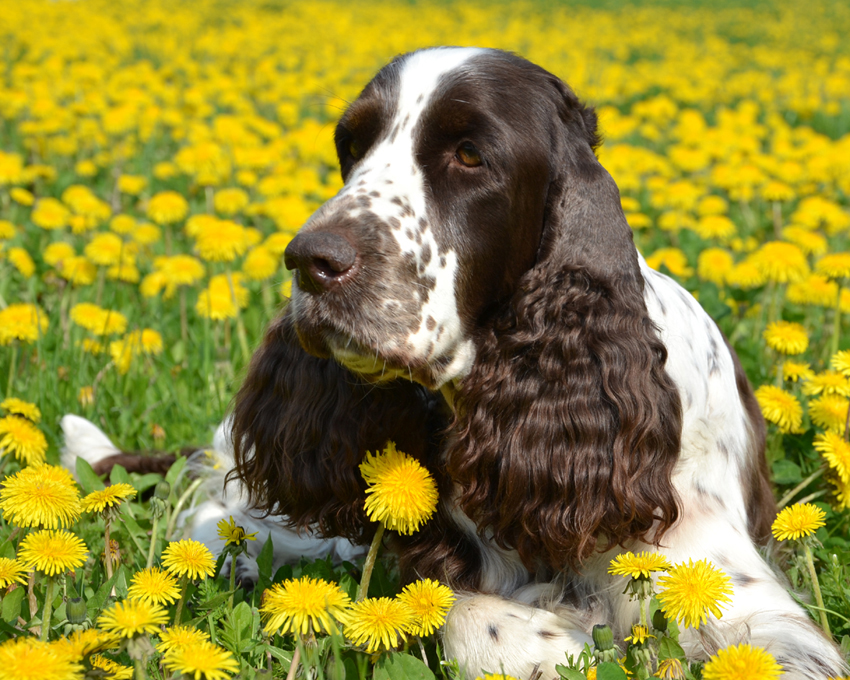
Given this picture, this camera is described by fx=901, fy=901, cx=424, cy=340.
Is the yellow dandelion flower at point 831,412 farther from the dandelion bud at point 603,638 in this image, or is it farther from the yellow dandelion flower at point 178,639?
the yellow dandelion flower at point 178,639

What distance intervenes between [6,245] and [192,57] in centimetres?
707

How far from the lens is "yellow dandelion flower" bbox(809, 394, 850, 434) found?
9.12 feet

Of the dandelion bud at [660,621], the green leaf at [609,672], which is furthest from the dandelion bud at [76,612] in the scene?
the dandelion bud at [660,621]

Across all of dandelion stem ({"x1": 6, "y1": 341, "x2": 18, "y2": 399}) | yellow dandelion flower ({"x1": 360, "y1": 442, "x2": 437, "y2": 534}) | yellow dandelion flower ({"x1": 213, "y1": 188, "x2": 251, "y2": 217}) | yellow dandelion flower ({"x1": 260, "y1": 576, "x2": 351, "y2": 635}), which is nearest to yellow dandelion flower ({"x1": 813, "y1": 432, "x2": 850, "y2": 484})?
yellow dandelion flower ({"x1": 360, "y1": 442, "x2": 437, "y2": 534})

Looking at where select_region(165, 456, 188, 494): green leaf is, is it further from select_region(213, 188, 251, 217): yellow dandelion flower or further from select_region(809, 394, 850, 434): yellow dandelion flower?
select_region(213, 188, 251, 217): yellow dandelion flower

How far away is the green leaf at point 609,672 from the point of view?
1748 millimetres

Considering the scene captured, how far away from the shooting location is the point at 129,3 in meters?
14.4

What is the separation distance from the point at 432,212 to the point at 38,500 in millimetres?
1090

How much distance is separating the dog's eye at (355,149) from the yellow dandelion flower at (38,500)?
111 centimetres

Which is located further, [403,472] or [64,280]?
[64,280]

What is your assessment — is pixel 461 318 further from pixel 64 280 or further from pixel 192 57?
pixel 192 57

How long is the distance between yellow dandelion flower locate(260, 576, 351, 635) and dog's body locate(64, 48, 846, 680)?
22.0 inches

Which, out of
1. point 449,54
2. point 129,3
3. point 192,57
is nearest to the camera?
point 449,54

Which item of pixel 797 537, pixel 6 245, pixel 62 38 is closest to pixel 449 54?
pixel 797 537
